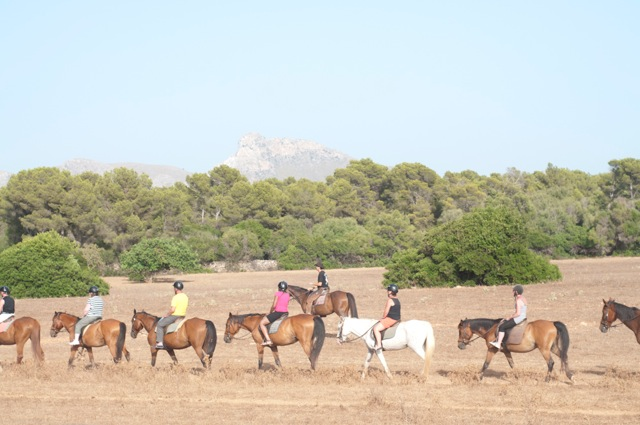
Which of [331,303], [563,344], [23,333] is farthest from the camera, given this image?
[331,303]

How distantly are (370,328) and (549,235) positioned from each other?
6335cm

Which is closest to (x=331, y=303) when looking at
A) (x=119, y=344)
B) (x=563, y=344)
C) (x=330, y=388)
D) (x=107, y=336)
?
(x=119, y=344)

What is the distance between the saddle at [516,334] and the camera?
15.8 m

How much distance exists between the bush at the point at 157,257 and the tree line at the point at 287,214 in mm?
2312

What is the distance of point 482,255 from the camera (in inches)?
1646

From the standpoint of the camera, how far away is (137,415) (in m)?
13.6

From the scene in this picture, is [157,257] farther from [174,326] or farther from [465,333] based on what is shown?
[465,333]

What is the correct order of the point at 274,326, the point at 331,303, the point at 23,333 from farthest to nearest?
the point at 331,303 → the point at 23,333 → the point at 274,326

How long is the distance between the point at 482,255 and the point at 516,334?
26.3 metres

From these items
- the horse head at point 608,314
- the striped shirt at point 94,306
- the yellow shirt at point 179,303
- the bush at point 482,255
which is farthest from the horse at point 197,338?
the bush at point 482,255

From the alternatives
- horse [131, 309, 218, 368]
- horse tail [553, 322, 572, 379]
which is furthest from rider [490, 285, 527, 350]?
horse [131, 309, 218, 368]

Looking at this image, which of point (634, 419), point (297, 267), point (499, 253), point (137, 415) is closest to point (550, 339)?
point (634, 419)

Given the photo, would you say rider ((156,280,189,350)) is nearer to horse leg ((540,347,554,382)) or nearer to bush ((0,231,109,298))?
horse leg ((540,347,554,382))

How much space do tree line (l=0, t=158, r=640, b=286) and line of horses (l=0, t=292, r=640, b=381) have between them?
138 feet
